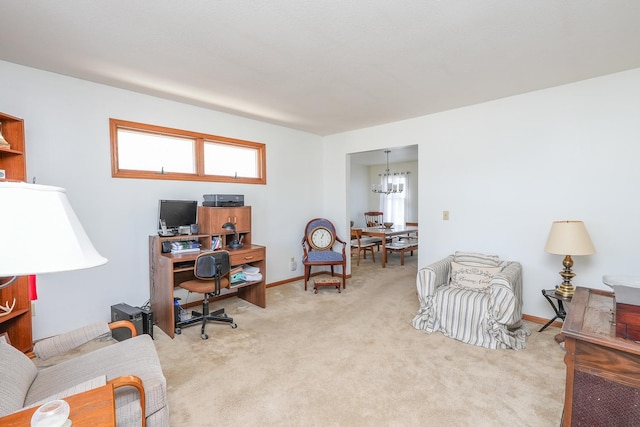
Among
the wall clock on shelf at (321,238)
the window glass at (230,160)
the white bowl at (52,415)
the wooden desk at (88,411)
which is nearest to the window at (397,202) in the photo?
the wall clock on shelf at (321,238)

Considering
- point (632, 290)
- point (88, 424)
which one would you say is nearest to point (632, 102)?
point (632, 290)

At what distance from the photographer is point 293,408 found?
194 centimetres

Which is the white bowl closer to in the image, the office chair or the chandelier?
the office chair

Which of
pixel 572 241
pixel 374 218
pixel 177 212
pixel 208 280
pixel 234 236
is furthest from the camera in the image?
pixel 374 218

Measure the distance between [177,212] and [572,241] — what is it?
3.92 meters

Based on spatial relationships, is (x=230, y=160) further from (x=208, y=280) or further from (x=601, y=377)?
(x=601, y=377)

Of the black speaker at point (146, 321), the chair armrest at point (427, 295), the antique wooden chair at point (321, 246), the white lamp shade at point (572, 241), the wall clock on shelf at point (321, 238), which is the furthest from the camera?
the wall clock on shelf at point (321, 238)

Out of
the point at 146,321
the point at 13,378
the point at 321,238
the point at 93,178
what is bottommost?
the point at 146,321

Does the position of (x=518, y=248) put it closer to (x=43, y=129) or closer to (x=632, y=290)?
(x=632, y=290)

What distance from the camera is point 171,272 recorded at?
291 centimetres

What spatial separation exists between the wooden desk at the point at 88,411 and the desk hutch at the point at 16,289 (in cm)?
186

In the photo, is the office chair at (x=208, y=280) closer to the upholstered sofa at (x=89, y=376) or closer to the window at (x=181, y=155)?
the upholstered sofa at (x=89, y=376)

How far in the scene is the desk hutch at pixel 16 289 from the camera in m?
2.38

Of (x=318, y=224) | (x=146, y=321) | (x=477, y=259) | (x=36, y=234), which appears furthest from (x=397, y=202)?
(x=36, y=234)
